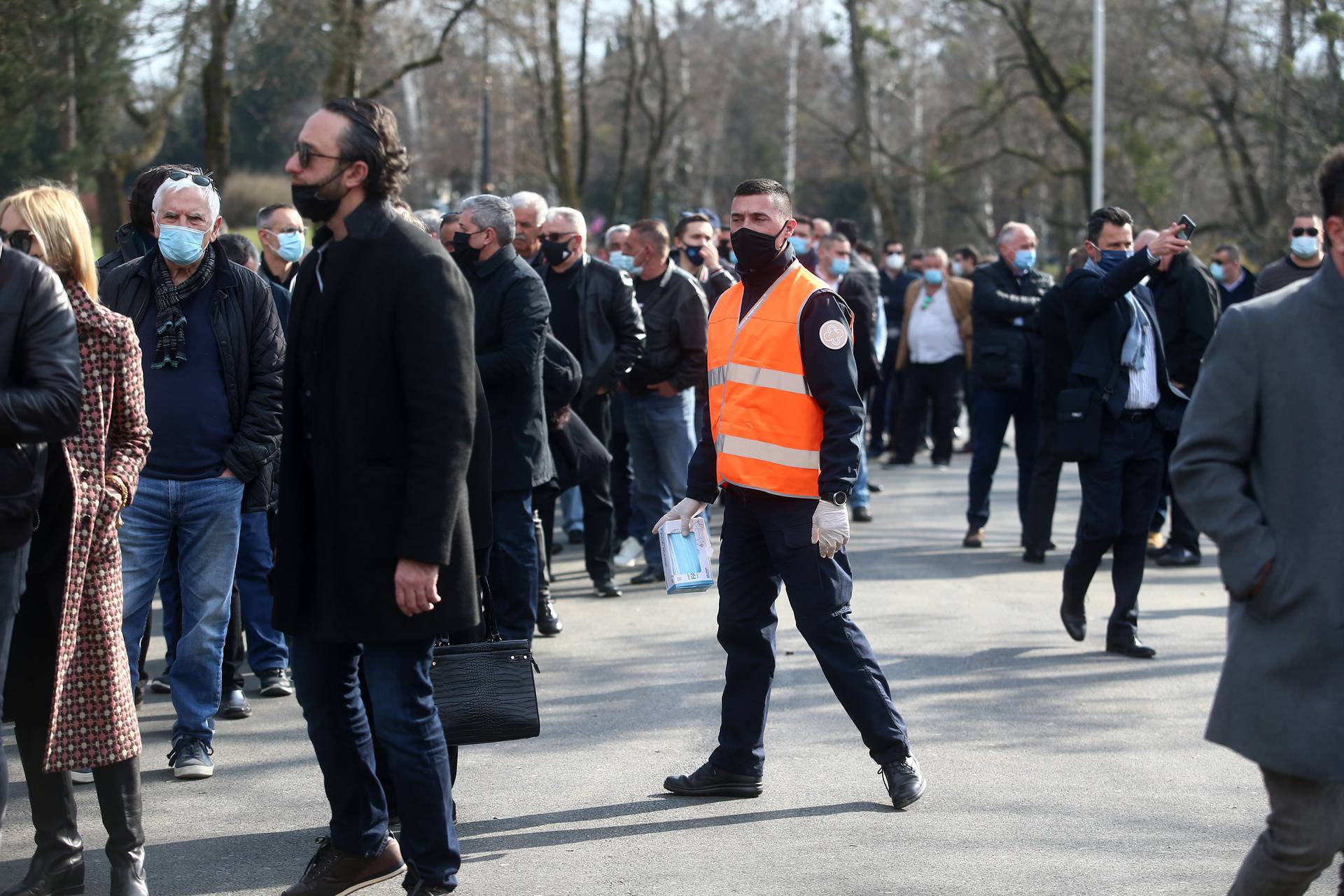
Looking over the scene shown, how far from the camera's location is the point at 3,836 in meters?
5.02

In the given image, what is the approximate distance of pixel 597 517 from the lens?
925 centimetres

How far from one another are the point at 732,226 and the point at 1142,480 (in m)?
3.14

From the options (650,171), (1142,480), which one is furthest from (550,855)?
(650,171)

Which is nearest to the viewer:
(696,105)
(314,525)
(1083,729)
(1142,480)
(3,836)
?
(314,525)

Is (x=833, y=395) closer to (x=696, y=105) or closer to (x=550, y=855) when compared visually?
(x=550, y=855)

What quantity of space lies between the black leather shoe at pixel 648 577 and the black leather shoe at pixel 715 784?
4276 millimetres

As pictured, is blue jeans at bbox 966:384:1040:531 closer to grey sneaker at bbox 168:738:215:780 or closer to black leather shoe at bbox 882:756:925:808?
black leather shoe at bbox 882:756:925:808

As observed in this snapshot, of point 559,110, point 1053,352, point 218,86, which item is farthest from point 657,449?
point 559,110

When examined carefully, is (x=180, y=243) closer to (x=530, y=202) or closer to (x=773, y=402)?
(x=773, y=402)

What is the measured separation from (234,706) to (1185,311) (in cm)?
625

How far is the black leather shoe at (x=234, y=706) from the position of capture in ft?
21.6

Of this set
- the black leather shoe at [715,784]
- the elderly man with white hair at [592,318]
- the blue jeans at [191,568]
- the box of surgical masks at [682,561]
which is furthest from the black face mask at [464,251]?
the black leather shoe at [715,784]

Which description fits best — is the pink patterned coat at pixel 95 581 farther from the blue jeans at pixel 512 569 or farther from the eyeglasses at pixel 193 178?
the blue jeans at pixel 512 569

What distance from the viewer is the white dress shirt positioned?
14.7 metres
